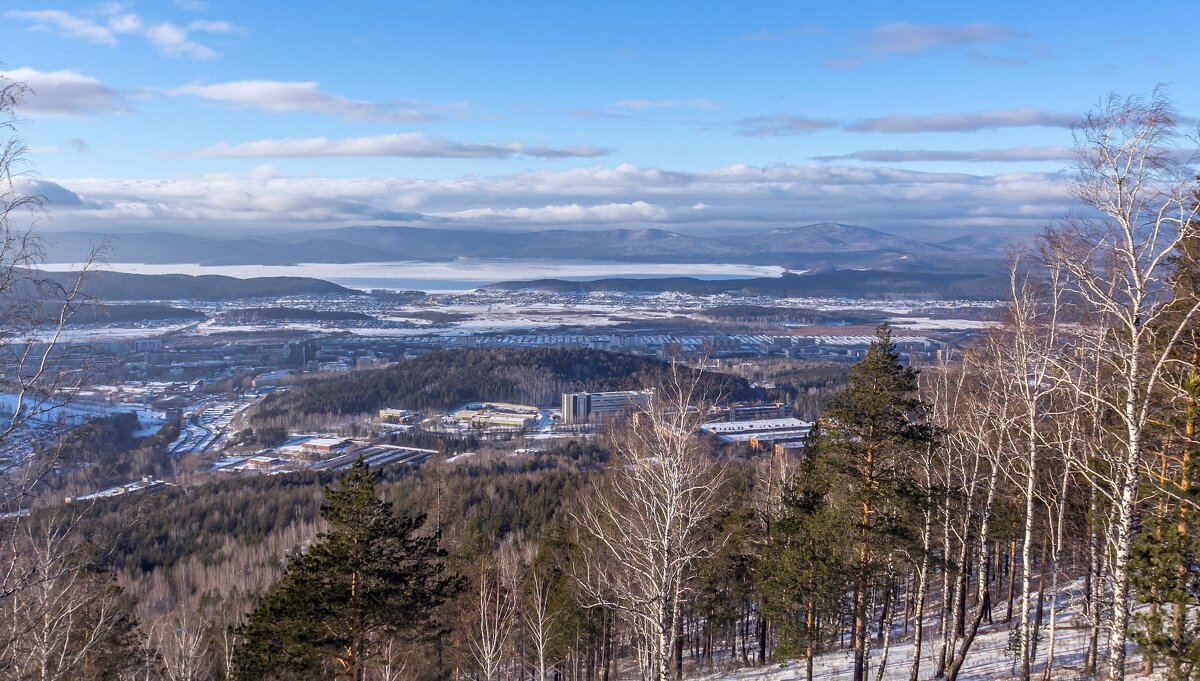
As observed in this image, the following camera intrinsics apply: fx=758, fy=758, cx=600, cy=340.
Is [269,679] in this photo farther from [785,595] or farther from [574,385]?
[574,385]

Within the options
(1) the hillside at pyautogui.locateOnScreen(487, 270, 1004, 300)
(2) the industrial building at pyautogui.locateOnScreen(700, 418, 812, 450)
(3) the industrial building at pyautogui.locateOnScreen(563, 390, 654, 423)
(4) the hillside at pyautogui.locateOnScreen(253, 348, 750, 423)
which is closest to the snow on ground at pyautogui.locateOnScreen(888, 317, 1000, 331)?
(4) the hillside at pyautogui.locateOnScreen(253, 348, 750, 423)

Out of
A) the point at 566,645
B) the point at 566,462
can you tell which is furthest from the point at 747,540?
the point at 566,462

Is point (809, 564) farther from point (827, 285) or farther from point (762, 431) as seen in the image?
point (827, 285)

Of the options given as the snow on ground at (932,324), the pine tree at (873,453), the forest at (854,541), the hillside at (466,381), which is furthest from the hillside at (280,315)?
the pine tree at (873,453)

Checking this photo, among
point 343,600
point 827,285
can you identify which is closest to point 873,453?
point 343,600

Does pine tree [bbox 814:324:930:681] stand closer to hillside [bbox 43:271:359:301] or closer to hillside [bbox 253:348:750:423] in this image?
hillside [bbox 253:348:750:423]
